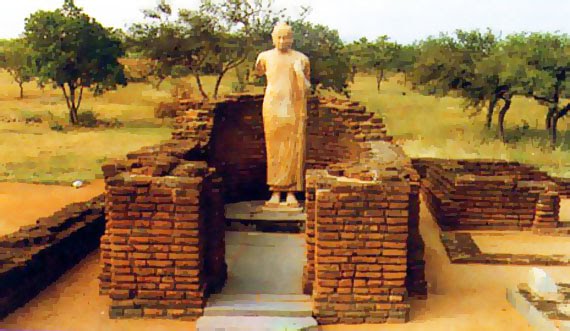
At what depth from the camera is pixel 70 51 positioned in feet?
76.8

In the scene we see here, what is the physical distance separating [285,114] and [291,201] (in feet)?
3.79

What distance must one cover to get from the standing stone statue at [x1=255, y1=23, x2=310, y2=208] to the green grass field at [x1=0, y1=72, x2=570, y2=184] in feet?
22.1

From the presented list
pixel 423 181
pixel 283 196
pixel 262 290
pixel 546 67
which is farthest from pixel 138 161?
pixel 546 67

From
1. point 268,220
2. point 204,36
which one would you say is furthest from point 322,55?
point 268,220

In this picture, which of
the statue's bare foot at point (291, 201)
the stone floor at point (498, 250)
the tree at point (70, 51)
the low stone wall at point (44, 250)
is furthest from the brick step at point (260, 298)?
the tree at point (70, 51)

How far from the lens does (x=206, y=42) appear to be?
24578 millimetres

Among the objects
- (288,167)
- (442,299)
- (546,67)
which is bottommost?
(442,299)

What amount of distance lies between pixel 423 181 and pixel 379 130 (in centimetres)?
280

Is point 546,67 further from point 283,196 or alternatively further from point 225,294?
point 225,294

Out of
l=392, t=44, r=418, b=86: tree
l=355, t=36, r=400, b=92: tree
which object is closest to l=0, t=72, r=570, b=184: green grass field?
l=355, t=36, r=400, b=92: tree

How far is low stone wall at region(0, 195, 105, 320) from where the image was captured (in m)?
5.80

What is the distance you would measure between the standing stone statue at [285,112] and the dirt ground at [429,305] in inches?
87.1

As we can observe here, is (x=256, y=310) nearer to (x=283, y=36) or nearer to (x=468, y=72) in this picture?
(x=283, y=36)

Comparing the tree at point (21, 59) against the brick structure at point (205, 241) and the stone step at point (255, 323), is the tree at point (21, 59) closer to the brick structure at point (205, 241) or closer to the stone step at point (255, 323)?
the brick structure at point (205, 241)
